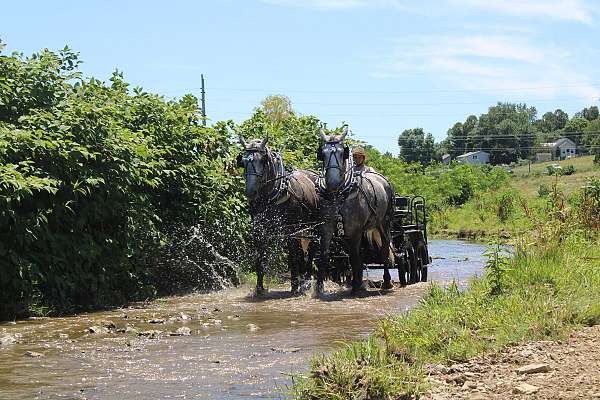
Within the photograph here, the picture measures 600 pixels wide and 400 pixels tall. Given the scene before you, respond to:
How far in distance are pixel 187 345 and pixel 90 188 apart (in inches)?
174

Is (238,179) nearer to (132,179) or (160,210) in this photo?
(160,210)

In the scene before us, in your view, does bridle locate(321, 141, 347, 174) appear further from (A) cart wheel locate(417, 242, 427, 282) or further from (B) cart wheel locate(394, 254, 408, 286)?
(A) cart wheel locate(417, 242, 427, 282)

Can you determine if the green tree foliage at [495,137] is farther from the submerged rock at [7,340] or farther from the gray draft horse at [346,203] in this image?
the submerged rock at [7,340]

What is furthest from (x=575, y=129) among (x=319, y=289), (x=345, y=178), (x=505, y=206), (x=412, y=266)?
(x=345, y=178)

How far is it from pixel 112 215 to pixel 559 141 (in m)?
124

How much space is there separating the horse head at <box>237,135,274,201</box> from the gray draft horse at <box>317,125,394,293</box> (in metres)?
0.86

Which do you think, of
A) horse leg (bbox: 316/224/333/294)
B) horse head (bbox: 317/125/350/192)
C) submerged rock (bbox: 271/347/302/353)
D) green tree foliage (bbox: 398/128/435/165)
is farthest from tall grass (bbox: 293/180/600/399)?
green tree foliage (bbox: 398/128/435/165)

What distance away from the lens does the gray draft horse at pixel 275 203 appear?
1362 cm

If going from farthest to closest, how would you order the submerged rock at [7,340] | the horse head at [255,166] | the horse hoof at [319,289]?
the horse hoof at [319,289] < the horse head at [255,166] < the submerged rock at [7,340]

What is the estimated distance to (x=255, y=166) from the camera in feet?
44.5

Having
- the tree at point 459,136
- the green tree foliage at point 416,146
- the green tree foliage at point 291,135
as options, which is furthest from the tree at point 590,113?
the green tree foliage at point 291,135

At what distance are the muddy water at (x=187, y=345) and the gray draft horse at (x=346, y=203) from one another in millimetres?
708

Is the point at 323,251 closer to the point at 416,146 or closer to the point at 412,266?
the point at 412,266

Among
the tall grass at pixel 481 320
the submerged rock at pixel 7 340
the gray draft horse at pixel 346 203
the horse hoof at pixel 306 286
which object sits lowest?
the horse hoof at pixel 306 286
